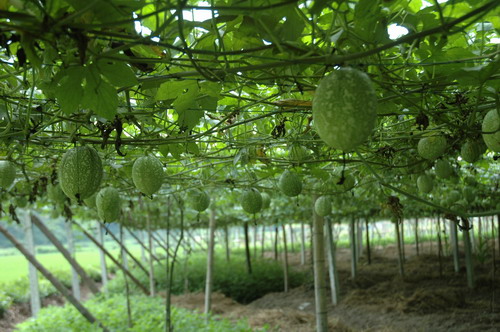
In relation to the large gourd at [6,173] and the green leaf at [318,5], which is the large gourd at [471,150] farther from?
the large gourd at [6,173]

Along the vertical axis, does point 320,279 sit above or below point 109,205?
below

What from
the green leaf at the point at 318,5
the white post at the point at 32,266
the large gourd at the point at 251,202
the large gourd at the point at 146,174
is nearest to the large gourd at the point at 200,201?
the large gourd at the point at 251,202

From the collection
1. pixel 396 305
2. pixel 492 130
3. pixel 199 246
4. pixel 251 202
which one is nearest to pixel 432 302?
pixel 396 305

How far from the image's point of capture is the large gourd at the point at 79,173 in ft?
5.92

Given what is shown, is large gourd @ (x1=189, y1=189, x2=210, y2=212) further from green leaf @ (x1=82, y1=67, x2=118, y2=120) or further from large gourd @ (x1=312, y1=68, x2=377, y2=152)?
large gourd @ (x1=312, y1=68, x2=377, y2=152)

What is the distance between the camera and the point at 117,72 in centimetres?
138

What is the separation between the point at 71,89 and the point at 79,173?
1.67 feet

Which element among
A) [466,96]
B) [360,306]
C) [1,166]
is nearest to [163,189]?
[1,166]

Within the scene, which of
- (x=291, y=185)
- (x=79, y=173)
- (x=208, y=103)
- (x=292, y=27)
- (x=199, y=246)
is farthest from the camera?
(x=199, y=246)

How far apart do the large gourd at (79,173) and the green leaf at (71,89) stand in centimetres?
40

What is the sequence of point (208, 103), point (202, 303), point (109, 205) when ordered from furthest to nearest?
point (202, 303) → point (109, 205) → point (208, 103)

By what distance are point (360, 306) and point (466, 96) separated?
333 inches

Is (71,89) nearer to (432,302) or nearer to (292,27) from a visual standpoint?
(292,27)

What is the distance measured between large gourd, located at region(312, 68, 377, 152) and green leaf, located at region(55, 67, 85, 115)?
821 mm
